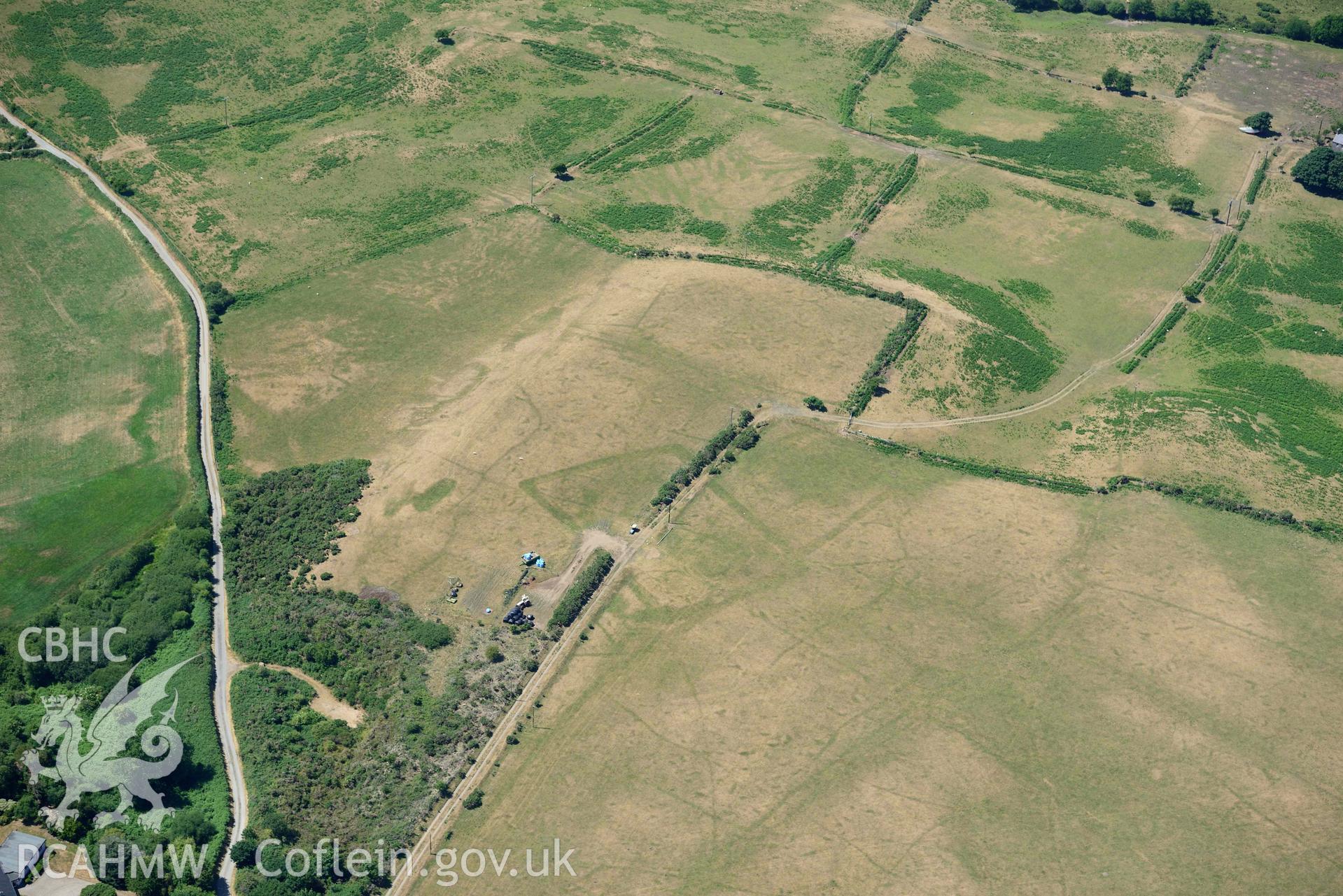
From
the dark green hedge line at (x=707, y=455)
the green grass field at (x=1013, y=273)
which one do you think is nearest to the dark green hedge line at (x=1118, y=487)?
the green grass field at (x=1013, y=273)

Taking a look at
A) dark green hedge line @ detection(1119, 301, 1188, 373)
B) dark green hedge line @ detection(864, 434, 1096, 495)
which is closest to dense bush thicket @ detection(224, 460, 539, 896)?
dark green hedge line @ detection(864, 434, 1096, 495)

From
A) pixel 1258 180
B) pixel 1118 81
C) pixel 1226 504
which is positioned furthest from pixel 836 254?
pixel 1118 81

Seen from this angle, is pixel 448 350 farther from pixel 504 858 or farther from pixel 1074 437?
pixel 1074 437

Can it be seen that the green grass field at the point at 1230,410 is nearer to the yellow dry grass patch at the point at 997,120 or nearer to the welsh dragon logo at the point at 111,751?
the yellow dry grass patch at the point at 997,120

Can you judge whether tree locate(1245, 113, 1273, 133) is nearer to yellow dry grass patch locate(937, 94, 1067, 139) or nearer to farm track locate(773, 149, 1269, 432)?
yellow dry grass patch locate(937, 94, 1067, 139)

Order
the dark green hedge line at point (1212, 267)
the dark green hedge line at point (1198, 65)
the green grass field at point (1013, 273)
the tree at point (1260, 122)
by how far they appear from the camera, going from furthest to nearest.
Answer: the dark green hedge line at point (1198, 65) → the tree at point (1260, 122) → the dark green hedge line at point (1212, 267) → the green grass field at point (1013, 273)

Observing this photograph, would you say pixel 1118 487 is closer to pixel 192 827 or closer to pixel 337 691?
pixel 337 691

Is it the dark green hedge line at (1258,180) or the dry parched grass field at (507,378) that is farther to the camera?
the dark green hedge line at (1258,180)
